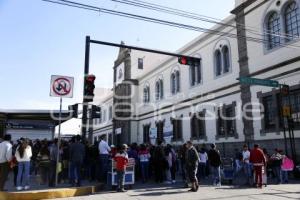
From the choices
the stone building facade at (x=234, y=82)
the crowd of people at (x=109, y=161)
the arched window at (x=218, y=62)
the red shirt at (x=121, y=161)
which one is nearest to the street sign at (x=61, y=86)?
the crowd of people at (x=109, y=161)

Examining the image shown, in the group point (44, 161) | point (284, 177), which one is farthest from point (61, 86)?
point (284, 177)

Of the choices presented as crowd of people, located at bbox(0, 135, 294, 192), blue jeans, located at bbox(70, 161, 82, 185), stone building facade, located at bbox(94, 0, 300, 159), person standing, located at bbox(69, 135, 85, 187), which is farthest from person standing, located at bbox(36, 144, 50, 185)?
stone building facade, located at bbox(94, 0, 300, 159)

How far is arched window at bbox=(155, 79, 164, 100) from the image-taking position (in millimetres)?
34806

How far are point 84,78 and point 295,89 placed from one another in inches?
443

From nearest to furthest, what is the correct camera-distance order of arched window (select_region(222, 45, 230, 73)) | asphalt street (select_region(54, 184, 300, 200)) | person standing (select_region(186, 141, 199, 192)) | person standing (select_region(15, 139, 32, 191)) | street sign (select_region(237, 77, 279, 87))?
asphalt street (select_region(54, 184, 300, 200)) < person standing (select_region(15, 139, 32, 191)) < person standing (select_region(186, 141, 199, 192)) < street sign (select_region(237, 77, 279, 87)) < arched window (select_region(222, 45, 230, 73))

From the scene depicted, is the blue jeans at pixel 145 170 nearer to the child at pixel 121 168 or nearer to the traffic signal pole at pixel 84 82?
the child at pixel 121 168

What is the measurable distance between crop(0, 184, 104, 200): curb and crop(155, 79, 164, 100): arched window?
79.0 feet

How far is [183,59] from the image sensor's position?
51.8 feet

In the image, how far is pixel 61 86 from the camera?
36.1 ft

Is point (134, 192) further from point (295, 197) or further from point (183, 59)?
point (183, 59)

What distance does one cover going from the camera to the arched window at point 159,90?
34.8 meters

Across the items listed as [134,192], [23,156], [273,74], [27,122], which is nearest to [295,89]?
[273,74]

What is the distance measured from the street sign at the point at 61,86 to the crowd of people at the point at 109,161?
178cm

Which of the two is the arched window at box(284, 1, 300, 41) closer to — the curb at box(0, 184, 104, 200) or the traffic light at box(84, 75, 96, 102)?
the traffic light at box(84, 75, 96, 102)
